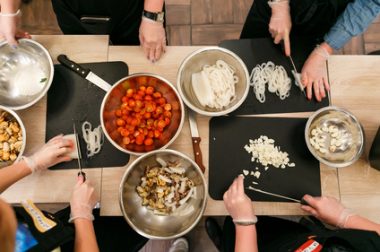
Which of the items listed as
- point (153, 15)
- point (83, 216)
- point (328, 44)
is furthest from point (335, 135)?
point (83, 216)

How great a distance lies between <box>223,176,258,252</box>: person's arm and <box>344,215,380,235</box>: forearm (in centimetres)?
31

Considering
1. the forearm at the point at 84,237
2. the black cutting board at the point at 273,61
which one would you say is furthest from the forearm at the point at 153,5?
the forearm at the point at 84,237

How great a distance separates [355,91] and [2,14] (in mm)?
1302

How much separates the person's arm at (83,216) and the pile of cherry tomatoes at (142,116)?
0.65 feet

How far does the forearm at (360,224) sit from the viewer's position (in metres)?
1.04

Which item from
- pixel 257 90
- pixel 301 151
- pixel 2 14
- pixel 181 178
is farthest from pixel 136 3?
pixel 301 151

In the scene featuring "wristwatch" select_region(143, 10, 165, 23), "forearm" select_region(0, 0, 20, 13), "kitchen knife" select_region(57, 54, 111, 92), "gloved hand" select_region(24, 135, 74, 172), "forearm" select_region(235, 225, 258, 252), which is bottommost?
"forearm" select_region(235, 225, 258, 252)

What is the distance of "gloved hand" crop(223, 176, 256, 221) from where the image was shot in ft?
3.51

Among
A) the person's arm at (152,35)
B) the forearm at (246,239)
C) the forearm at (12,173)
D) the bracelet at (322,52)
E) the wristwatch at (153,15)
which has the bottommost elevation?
the forearm at (246,239)

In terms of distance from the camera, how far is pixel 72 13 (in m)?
1.33

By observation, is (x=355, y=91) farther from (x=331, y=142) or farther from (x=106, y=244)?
(x=106, y=244)

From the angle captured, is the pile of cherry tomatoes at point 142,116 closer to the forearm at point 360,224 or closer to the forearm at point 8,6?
the forearm at point 8,6

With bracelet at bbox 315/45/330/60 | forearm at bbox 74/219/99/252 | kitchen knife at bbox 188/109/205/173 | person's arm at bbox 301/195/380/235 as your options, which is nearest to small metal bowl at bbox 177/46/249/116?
kitchen knife at bbox 188/109/205/173

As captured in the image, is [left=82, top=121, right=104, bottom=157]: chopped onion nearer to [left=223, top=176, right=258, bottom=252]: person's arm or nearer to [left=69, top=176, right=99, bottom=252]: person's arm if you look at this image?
[left=69, top=176, right=99, bottom=252]: person's arm
